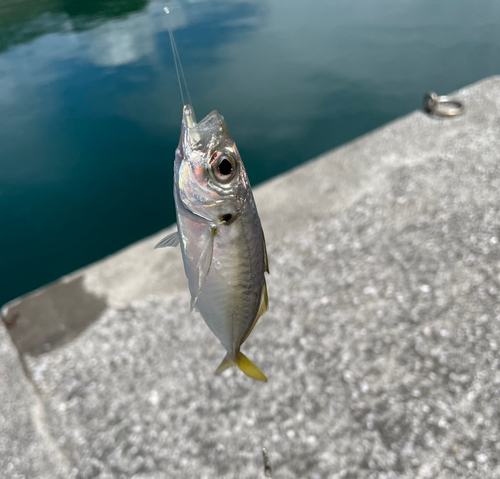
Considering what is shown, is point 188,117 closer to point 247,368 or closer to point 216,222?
point 216,222

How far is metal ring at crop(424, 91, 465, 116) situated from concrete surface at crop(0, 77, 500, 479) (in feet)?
7.53

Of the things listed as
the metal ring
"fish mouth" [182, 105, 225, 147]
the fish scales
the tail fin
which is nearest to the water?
the metal ring

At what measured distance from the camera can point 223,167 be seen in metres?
1.41

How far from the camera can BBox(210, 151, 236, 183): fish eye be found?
1392 millimetres

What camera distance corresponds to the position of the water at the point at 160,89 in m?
9.05

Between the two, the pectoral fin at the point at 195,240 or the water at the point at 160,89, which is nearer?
the pectoral fin at the point at 195,240

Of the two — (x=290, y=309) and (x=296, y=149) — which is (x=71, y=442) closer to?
(x=290, y=309)

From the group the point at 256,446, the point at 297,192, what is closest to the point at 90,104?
the point at 297,192

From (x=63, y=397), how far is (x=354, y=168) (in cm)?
570

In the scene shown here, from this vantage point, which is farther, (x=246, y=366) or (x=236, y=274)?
(x=246, y=366)

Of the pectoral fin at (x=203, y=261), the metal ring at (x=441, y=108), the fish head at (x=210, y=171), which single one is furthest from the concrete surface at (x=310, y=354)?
the fish head at (x=210, y=171)

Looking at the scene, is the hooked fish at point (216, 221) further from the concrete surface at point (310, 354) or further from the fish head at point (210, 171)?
the concrete surface at point (310, 354)

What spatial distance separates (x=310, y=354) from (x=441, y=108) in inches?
269

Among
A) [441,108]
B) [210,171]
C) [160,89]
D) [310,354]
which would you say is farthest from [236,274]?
[160,89]
